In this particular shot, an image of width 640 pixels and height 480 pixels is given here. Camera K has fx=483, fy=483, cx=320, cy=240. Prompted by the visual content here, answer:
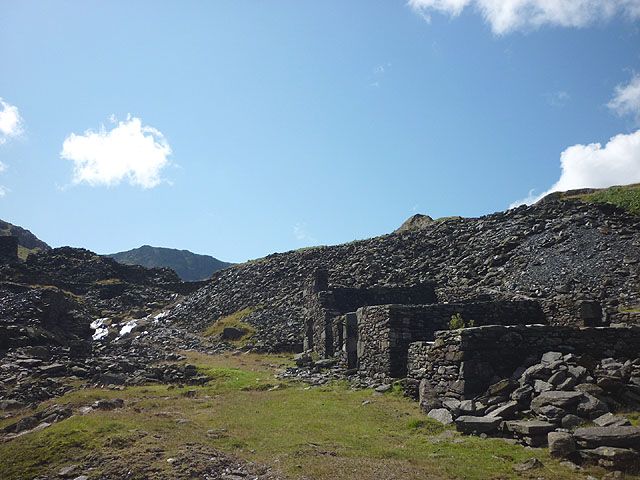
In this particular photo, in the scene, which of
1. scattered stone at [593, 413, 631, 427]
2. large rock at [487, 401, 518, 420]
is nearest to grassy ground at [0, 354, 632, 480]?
large rock at [487, 401, 518, 420]

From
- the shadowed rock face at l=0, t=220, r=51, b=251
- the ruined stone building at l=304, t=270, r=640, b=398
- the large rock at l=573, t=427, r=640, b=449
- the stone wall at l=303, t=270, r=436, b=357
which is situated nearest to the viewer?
the large rock at l=573, t=427, r=640, b=449

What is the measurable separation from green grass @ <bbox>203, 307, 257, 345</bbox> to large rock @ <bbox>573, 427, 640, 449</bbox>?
2900 centimetres

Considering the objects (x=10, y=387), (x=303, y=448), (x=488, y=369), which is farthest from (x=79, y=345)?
(x=488, y=369)

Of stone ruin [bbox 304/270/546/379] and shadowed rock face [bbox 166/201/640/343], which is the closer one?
stone ruin [bbox 304/270/546/379]

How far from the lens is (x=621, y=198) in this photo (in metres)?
36.6

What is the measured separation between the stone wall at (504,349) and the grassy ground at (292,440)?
4.99ft

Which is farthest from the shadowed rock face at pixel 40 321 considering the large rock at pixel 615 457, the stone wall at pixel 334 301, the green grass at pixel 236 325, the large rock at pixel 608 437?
the large rock at pixel 615 457

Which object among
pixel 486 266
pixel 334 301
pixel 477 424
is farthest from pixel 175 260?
pixel 477 424

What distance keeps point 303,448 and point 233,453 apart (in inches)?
60.7

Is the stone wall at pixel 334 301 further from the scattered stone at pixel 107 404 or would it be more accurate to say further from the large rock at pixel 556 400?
the large rock at pixel 556 400

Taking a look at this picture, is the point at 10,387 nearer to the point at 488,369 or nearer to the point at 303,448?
the point at 303,448

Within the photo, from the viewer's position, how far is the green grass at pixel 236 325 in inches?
1457

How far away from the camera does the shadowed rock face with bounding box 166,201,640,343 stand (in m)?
26.7

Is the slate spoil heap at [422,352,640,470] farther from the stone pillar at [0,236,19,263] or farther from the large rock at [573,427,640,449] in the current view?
the stone pillar at [0,236,19,263]
